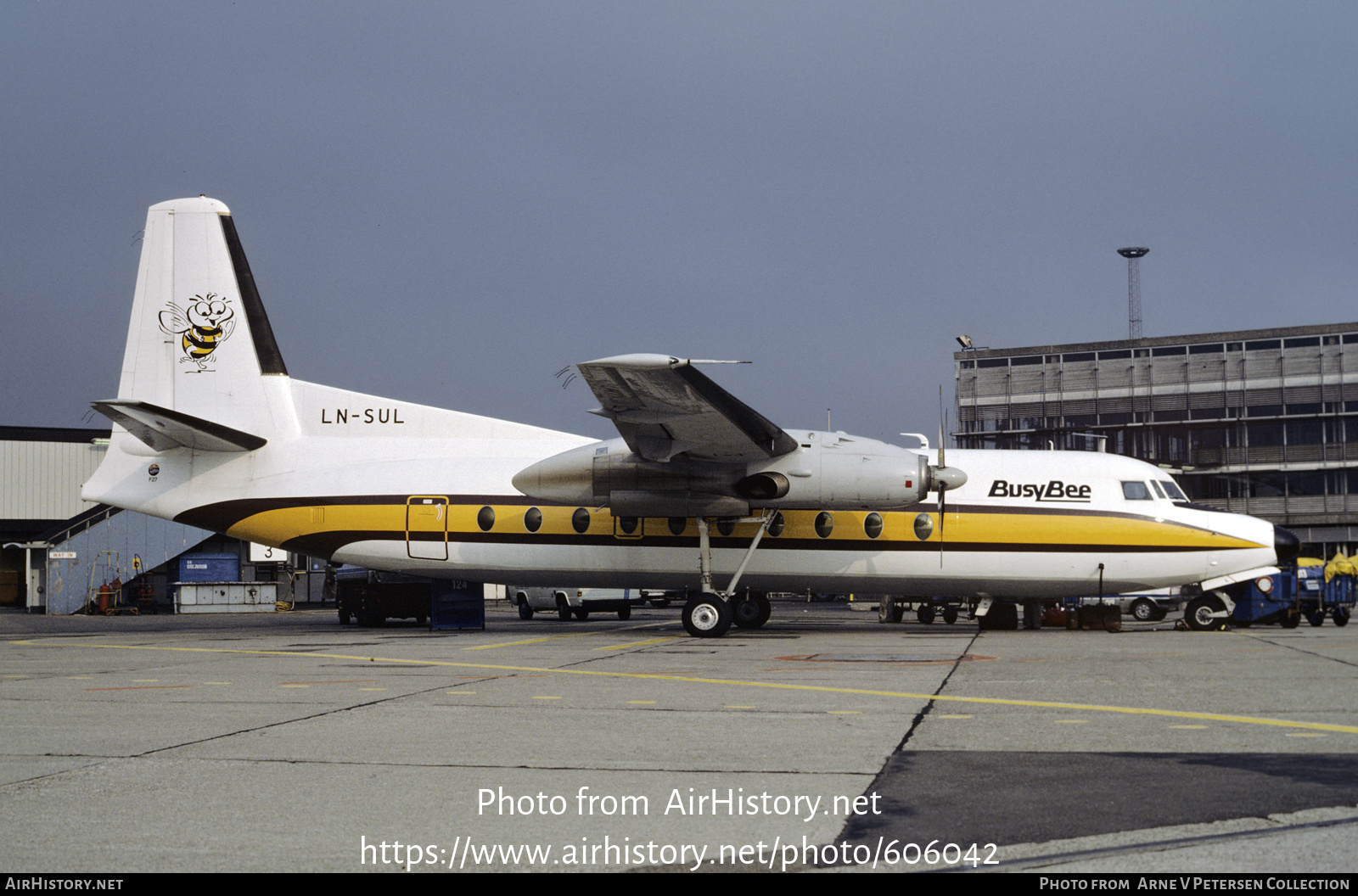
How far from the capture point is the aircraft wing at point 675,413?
16.6 metres

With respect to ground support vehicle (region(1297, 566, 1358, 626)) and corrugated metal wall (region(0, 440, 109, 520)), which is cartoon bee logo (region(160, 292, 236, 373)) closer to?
ground support vehicle (region(1297, 566, 1358, 626))

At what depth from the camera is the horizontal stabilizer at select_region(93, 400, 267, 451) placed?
20203mm

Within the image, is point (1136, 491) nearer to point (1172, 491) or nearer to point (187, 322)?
point (1172, 491)

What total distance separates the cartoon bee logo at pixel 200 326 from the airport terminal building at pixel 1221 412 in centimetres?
5582

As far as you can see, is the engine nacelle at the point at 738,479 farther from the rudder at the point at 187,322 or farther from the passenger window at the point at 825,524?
the rudder at the point at 187,322

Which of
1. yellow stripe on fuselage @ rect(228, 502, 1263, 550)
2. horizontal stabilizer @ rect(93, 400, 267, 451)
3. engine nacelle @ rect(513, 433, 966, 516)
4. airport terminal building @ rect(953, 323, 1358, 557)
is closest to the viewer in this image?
engine nacelle @ rect(513, 433, 966, 516)

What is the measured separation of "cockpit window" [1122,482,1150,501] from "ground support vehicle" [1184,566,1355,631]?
2.35m

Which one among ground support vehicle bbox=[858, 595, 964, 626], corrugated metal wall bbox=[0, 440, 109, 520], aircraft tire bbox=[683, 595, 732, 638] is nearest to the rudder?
aircraft tire bbox=[683, 595, 732, 638]

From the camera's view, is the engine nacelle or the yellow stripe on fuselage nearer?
the engine nacelle

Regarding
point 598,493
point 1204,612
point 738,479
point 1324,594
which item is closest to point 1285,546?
point 1204,612
